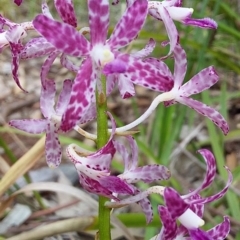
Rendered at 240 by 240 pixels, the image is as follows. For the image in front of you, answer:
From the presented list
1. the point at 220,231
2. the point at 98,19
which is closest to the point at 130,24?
the point at 98,19

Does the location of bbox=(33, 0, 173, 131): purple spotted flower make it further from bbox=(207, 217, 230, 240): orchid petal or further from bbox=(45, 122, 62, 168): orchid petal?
bbox=(207, 217, 230, 240): orchid petal

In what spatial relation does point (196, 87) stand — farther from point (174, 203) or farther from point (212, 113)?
point (174, 203)

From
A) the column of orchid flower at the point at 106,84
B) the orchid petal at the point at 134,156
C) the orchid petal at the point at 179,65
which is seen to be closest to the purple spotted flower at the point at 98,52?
the column of orchid flower at the point at 106,84

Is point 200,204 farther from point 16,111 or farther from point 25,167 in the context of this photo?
point 16,111

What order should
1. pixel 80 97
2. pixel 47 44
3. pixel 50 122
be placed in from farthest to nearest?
pixel 50 122 < pixel 47 44 < pixel 80 97

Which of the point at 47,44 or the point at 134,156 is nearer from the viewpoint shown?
the point at 47,44

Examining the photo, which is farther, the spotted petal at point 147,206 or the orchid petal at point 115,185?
the spotted petal at point 147,206

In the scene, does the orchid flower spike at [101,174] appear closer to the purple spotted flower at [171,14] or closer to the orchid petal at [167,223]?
the orchid petal at [167,223]
